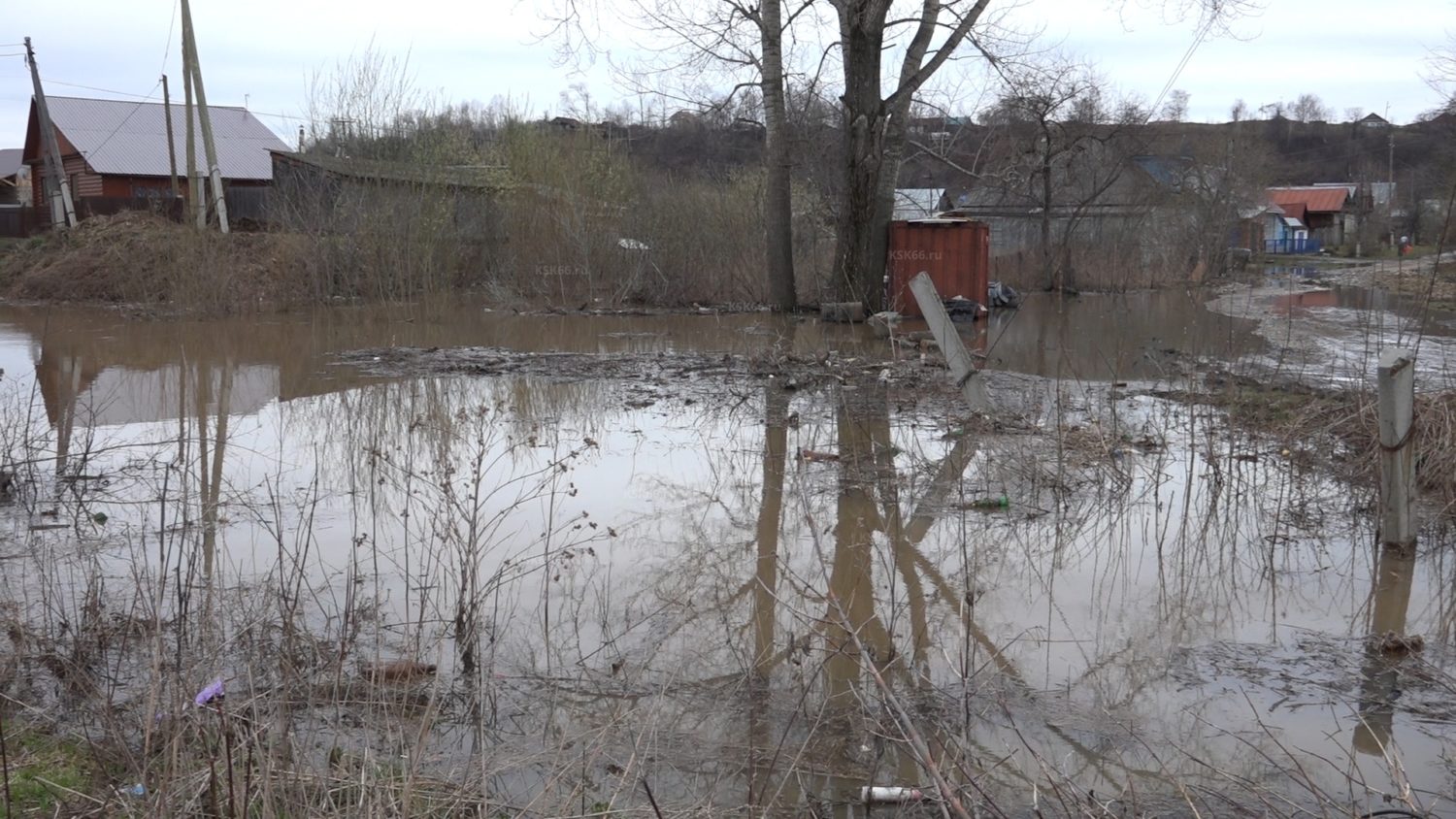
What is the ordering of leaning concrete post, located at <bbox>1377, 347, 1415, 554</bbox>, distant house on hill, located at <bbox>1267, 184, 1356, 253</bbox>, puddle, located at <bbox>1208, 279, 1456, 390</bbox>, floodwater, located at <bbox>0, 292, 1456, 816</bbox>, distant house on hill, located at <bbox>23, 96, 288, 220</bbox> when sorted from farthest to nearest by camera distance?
distant house on hill, located at <bbox>1267, 184, 1356, 253</bbox>, distant house on hill, located at <bbox>23, 96, 288, 220</bbox>, puddle, located at <bbox>1208, 279, 1456, 390</bbox>, leaning concrete post, located at <bbox>1377, 347, 1415, 554</bbox>, floodwater, located at <bbox>0, 292, 1456, 816</bbox>

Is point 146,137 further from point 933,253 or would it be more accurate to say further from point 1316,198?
point 1316,198

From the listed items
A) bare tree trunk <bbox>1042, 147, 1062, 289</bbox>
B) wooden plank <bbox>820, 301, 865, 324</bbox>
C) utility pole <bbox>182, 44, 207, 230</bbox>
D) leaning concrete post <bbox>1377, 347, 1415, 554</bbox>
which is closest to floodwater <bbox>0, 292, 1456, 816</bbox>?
leaning concrete post <bbox>1377, 347, 1415, 554</bbox>

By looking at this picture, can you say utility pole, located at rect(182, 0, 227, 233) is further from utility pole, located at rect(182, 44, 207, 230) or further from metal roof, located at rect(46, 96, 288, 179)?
metal roof, located at rect(46, 96, 288, 179)

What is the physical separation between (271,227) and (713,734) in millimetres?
26187

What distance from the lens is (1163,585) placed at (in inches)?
224

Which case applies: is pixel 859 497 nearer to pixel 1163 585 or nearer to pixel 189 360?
pixel 1163 585

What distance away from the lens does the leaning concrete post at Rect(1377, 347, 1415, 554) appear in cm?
573

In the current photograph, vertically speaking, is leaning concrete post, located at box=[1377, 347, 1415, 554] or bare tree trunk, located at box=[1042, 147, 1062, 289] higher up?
bare tree trunk, located at box=[1042, 147, 1062, 289]

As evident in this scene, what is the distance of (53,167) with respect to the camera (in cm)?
3166

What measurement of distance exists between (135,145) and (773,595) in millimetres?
45850

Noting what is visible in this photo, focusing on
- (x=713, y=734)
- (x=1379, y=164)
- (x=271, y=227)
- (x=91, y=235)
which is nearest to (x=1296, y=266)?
(x=1379, y=164)

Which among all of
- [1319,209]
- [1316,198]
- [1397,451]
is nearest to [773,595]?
[1397,451]

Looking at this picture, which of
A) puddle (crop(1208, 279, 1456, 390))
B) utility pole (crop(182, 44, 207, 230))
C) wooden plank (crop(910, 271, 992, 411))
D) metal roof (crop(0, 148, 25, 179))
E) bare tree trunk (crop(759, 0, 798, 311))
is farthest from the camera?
metal roof (crop(0, 148, 25, 179))

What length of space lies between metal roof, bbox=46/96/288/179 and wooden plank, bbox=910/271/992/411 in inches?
1510
